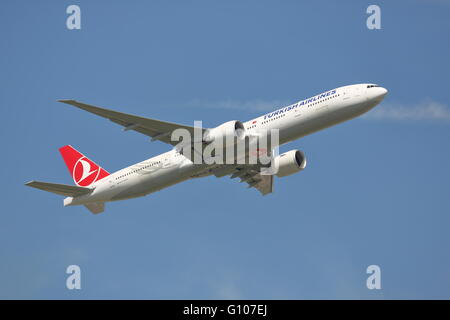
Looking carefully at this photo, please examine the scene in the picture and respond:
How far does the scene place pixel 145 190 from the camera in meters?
51.6

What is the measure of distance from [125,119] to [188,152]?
4591 millimetres

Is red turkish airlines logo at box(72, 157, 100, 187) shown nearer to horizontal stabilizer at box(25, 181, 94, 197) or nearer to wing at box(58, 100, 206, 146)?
horizontal stabilizer at box(25, 181, 94, 197)

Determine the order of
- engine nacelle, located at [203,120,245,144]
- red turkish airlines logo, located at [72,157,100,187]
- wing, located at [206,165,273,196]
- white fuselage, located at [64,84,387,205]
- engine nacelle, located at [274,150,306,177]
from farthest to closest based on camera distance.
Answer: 1. red turkish airlines logo, located at [72,157,100,187]
2. engine nacelle, located at [274,150,306,177]
3. wing, located at [206,165,273,196]
4. engine nacelle, located at [203,120,245,144]
5. white fuselage, located at [64,84,387,205]

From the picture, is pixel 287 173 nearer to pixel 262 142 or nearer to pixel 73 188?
pixel 262 142

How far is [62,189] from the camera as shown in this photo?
5275 centimetres

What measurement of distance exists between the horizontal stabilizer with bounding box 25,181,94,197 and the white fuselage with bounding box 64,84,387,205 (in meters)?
2.39

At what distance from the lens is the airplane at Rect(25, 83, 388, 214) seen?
156 feet

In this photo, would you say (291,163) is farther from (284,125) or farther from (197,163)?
(197,163)

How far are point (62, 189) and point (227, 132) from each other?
12.7 m

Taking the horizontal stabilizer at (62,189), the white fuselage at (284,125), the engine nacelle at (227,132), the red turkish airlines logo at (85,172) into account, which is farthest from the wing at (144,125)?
the red turkish airlines logo at (85,172)

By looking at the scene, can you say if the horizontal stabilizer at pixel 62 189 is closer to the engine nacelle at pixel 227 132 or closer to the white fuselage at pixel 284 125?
the white fuselage at pixel 284 125

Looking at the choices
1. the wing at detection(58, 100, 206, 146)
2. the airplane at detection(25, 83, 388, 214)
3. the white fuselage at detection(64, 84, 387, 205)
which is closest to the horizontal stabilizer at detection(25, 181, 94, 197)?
the airplane at detection(25, 83, 388, 214)

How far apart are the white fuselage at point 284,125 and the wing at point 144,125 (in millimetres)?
1760

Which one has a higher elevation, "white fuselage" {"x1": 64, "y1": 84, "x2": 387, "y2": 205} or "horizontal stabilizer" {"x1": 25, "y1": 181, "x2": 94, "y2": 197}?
"white fuselage" {"x1": 64, "y1": 84, "x2": 387, "y2": 205}
